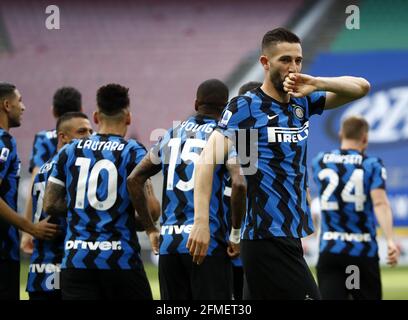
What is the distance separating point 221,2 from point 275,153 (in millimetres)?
17723

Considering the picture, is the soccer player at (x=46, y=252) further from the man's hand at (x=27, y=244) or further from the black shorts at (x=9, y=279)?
the man's hand at (x=27, y=244)

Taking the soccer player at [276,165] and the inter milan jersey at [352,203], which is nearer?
the soccer player at [276,165]

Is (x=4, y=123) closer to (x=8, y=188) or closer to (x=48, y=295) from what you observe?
(x=8, y=188)

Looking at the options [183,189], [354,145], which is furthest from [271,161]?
[354,145]

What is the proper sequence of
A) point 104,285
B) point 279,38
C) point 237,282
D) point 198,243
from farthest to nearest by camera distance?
point 237,282, point 104,285, point 279,38, point 198,243

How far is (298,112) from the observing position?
521cm

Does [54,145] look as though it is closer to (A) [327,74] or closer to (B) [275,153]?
(B) [275,153]

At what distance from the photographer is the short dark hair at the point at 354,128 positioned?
8.46 meters

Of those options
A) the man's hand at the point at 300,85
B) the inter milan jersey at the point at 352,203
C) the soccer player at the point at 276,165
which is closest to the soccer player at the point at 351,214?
the inter milan jersey at the point at 352,203

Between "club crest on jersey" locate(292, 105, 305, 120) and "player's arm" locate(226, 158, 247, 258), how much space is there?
62 centimetres

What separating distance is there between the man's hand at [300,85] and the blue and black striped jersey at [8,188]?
3.08 m

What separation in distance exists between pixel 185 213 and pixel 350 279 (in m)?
2.76

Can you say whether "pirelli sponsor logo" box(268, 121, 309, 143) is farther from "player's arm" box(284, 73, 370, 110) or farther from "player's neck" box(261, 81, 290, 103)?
"player's arm" box(284, 73, 370, 110)

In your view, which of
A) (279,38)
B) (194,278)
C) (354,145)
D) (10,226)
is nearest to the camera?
(279,38)
